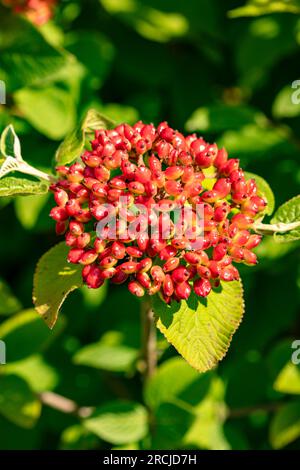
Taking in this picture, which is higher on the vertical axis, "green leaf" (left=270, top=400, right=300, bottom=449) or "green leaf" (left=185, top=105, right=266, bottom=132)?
"green leaf" (left=185, top=105, right=266, bottom=132)

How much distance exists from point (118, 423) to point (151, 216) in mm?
852

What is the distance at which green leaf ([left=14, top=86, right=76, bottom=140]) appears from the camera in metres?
1.98

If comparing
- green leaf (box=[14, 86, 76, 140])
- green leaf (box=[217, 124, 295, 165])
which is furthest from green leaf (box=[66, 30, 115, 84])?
green leaf (box=[217, 124, 295, 165])

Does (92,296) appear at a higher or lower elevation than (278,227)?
lower

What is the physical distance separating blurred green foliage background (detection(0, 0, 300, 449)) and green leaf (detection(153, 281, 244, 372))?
1.26ft

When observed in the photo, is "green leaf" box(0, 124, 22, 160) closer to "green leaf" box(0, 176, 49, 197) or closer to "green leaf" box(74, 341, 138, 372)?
"green leaf" box(0, 176, 49, 197)

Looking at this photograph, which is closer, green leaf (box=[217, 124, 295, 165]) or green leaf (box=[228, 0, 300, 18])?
green leaf (box=[228, 0, 300, 18])

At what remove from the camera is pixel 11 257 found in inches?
96.5

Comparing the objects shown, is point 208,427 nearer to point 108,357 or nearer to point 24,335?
point 108,357

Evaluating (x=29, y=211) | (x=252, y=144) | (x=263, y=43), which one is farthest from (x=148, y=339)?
(x=263, y=43)

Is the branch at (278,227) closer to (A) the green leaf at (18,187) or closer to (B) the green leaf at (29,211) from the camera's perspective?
(A) the green leaf at (18,187)

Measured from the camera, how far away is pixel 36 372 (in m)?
2.13

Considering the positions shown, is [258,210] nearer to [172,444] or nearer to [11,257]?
[172,444]

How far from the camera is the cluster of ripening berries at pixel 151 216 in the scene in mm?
1235
